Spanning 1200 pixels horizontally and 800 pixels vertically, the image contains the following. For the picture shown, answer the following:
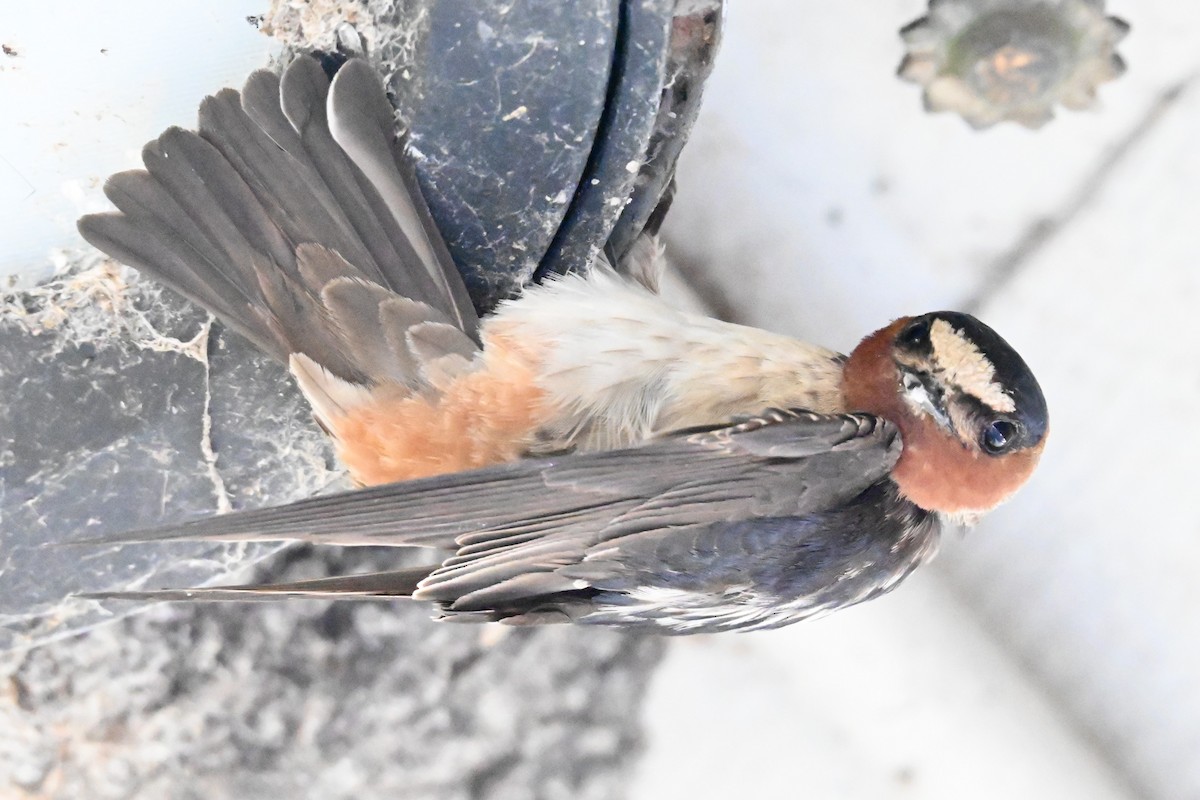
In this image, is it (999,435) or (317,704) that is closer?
(999,435)

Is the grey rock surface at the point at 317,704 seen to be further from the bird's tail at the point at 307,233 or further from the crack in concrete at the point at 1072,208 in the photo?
the crack in concrete at the point at 1072,208

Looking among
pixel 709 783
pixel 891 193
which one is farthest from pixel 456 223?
pixel 709 783

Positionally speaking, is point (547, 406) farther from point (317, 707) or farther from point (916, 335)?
point (317, 707)

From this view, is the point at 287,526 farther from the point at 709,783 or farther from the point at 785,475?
the point at 709,783

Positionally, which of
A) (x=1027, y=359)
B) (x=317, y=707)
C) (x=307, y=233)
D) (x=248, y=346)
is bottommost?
(x=317, y=707)

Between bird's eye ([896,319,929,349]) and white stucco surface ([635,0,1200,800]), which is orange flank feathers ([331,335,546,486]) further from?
white stucco surface ([635,0,1200,800])

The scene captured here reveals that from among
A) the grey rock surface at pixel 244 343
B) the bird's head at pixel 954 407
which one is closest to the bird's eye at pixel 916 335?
the bird's head at pixel 954 407

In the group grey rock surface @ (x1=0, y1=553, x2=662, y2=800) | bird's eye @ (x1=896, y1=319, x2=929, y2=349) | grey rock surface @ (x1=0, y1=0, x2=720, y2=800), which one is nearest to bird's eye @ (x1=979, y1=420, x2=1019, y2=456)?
bird's eye @ (x1=896, y1=319, x2=929, y2=349)

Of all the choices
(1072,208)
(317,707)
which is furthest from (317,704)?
(1072,208)
